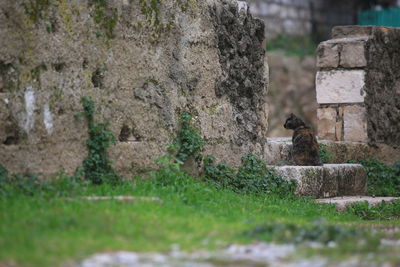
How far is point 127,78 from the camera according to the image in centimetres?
840

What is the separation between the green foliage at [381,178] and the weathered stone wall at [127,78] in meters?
2.33

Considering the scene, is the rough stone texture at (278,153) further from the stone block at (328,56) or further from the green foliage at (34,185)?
the green foliage at (34,185)

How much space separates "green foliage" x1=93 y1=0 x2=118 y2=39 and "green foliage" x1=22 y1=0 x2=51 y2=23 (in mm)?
586

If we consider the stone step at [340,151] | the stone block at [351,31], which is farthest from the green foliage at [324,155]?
the stone block at [351,31]

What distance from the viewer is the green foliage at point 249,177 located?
9.16 metres

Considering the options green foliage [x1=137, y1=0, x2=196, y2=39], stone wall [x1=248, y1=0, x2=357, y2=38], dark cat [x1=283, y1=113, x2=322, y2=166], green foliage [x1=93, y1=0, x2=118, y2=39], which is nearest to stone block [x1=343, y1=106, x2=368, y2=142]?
dark cat [x1=283, y1=113, x2=322, y2=166]

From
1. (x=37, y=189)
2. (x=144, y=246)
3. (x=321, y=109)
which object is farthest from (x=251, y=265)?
(x=321, y=109)

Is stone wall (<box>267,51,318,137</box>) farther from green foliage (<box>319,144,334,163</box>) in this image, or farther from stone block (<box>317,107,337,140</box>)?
green foliage (<box>319,144,334,163</box>)

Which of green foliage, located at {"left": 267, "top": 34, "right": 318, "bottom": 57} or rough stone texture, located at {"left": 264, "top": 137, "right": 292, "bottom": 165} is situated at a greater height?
green foliage, located at {"left": 267, "top": 34, "right": 318, "bottom": 57}

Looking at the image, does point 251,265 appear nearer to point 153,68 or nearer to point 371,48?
point 153,68

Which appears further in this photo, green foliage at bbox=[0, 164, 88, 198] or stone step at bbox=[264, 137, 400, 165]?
stone step at bbox=[264, 137, 400, 165]

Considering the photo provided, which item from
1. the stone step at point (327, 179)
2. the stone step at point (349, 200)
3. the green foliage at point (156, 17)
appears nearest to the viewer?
the green foliage at point (156, 17)

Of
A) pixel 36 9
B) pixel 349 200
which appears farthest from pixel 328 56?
pixel 36 9

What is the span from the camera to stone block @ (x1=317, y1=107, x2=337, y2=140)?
496 inches
